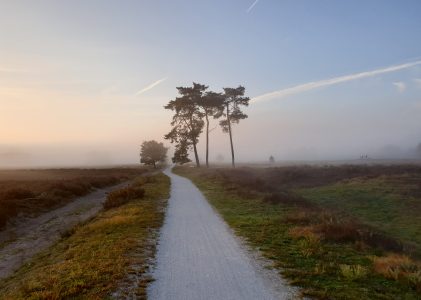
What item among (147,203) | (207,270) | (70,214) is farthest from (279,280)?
(70,214)

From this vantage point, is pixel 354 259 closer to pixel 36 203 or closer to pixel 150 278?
pixel 150 278

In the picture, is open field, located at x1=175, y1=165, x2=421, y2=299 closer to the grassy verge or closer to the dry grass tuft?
the dry grass tuft

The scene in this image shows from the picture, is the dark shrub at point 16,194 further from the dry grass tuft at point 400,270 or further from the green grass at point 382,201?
the dry grass tuft at point 400,270

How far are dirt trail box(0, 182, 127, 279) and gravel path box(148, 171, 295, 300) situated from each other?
5.52 metres

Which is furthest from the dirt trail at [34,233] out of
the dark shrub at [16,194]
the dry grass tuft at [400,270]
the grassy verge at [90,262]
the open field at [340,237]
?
the dry grass tuft at [400,270]

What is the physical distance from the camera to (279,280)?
29.9ft

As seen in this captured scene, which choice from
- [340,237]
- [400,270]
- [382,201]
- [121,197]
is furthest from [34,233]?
[382,201]

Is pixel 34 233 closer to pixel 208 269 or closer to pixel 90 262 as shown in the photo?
pixel 90 262

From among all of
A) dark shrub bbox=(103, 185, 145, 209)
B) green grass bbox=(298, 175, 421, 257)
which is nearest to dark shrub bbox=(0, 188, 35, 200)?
dark shrub bbox=(103, 185, 145, 209)

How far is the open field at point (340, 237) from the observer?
9.06m

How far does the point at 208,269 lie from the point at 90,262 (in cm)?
344

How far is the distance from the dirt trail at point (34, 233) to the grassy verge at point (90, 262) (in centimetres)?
85

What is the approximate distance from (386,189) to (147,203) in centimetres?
2251

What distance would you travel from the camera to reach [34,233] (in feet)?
65.3
